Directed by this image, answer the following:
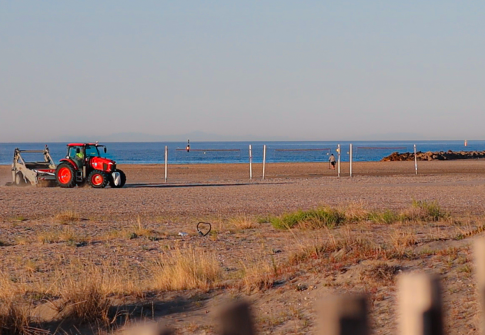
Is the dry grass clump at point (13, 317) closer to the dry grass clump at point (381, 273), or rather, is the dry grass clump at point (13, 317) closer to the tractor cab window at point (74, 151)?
the dry grass clump at point (381, 273)

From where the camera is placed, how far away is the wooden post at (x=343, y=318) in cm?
168

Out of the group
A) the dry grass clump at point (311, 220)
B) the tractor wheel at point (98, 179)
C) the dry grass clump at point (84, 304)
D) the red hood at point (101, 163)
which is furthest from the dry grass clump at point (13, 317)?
the red hood at point (101, 163)

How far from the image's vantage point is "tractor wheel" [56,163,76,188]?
84.2 ft

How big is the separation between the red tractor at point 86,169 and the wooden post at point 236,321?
80.5 feet

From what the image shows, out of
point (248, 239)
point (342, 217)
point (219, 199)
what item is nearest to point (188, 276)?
point (248, 239)

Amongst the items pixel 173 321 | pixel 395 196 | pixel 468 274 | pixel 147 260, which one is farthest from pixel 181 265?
pixel 395 196

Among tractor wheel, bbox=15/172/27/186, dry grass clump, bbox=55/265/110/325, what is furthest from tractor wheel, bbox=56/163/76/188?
dry grass clump, bbox=55/265/110/325

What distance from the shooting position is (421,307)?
1.85m

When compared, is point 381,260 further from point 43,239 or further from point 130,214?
point 130,214

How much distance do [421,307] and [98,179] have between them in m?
24.7

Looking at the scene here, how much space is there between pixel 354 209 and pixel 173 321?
350 inches

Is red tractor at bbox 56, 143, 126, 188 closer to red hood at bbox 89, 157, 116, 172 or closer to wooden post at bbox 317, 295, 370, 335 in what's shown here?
red hood at bbox 89, 157, 116, 172

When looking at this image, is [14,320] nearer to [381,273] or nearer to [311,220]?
[381,273]

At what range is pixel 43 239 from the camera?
1213cm
